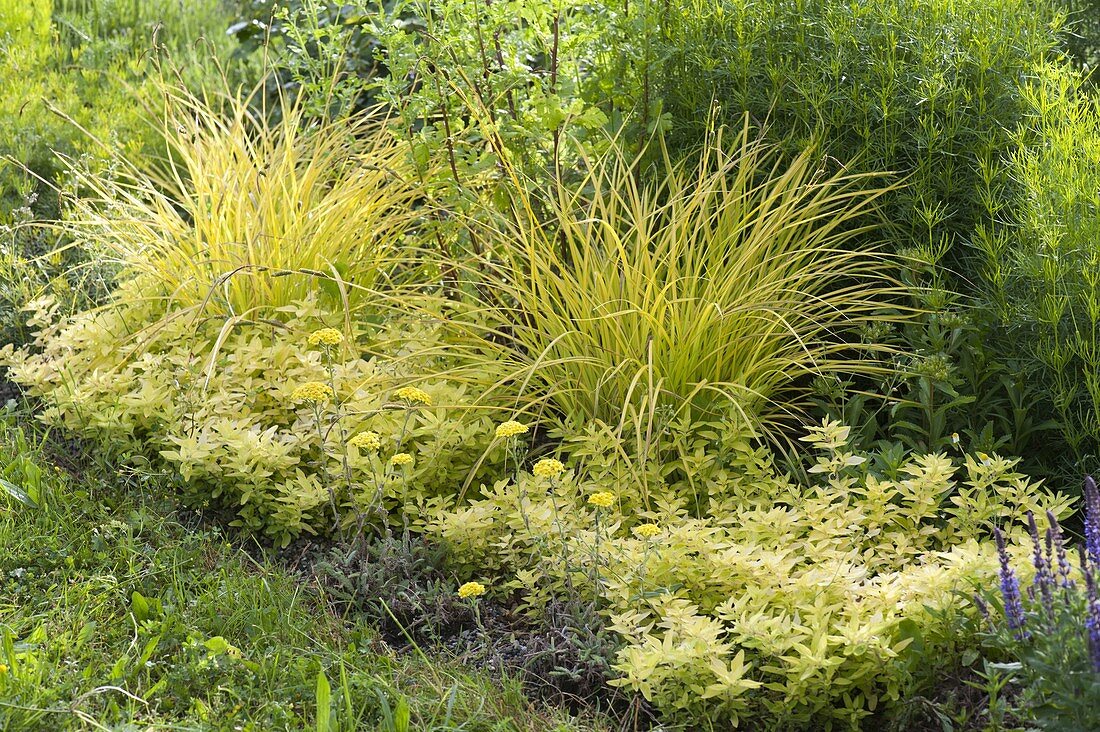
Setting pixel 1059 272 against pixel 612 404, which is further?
pixel 612 404

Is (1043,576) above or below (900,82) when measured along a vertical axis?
below

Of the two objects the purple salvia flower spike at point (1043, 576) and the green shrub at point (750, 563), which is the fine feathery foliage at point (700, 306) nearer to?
the green shrub at point (750, 563)

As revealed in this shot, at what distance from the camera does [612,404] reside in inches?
128

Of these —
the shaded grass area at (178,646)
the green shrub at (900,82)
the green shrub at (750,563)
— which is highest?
the green shrub at (900,82)

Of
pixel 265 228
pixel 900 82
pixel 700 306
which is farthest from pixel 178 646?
pixel 900 82

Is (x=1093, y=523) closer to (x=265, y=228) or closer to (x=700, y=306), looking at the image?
(x=700, y=306)

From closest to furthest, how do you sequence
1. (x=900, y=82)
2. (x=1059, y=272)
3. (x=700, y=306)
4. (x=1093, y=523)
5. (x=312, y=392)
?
1. (x=1093, y=523)
2. (x=312, y=392)
3. (x=1059, y=272)
4. (x=700, y=306)
5. (x=900, y=82)

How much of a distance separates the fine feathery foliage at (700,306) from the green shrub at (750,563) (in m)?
0.17

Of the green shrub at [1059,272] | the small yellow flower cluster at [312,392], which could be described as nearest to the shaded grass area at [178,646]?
the small yellow flower cluster at [312,392]

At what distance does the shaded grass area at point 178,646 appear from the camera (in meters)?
2.27

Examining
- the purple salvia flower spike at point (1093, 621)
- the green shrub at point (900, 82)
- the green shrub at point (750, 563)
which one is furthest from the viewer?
the green shrub at point (900, 82)

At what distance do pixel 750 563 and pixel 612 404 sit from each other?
90cm

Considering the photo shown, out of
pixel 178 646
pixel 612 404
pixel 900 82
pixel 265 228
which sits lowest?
pixel 178 646

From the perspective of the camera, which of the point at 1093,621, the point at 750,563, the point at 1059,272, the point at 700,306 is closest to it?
the point at 1093,621
